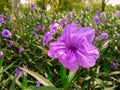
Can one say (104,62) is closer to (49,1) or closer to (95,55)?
(95,55)

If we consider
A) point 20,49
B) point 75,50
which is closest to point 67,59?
point 75,50

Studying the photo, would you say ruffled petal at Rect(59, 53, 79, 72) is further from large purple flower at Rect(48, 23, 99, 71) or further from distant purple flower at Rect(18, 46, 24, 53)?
distant purple flower at Rect(18, 46, 24, 53)

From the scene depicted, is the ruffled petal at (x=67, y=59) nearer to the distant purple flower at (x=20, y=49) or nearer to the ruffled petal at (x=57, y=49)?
the ruffled petal at (x=57, y=49)

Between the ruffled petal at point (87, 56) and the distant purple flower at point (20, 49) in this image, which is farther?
the distant purple flower at point (20, 49)

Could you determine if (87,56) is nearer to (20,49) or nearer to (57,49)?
(57,49)

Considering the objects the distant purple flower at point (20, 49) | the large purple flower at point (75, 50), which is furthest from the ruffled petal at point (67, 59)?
the distant purple flower at point (20, 49)

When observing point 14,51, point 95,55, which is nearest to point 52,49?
point 95,55

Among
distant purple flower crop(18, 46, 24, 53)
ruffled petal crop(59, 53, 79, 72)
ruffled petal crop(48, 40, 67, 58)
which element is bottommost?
distant purple flower crop(18, 46, 24, 53)

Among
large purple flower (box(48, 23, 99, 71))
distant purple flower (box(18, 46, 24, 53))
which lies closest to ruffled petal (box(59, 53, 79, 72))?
large purple flower (box(48, 23, 99, 71))
